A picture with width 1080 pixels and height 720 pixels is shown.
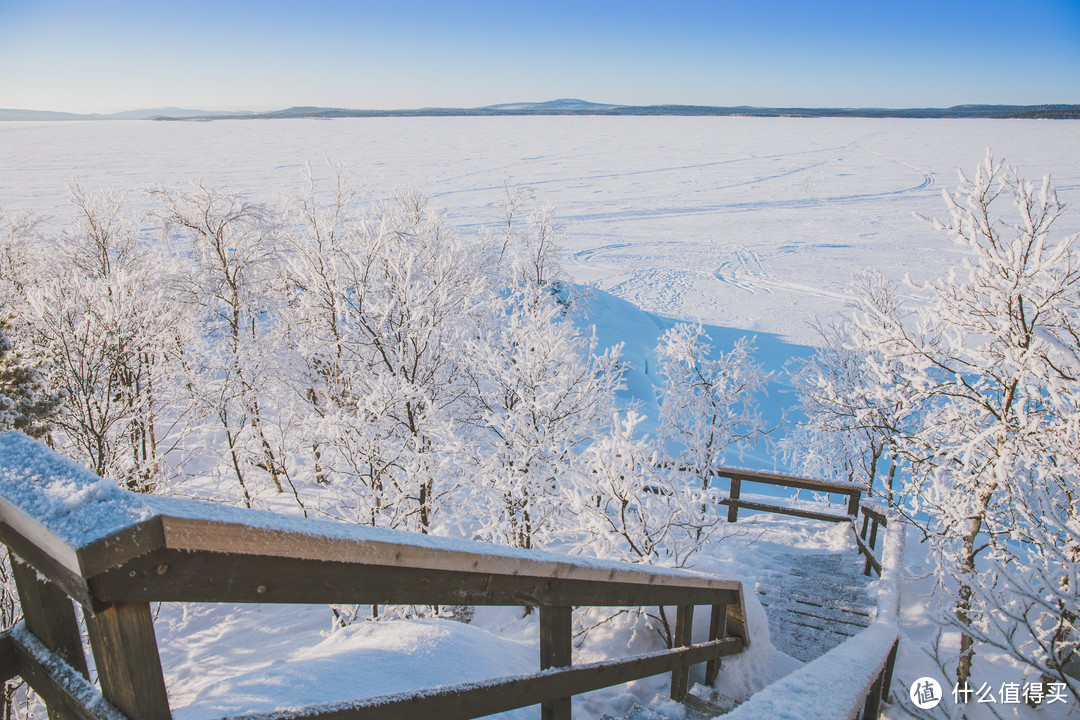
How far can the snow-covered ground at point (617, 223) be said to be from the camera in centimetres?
372

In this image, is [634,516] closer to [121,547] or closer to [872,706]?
[872,706]

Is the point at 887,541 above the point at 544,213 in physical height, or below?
below

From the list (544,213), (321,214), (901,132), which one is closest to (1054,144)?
(901,132)

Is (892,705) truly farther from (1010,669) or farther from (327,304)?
(327,304)

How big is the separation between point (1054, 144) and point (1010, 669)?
419 feet

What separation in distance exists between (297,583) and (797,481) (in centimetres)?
813

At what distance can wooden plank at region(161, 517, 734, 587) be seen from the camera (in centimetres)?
100

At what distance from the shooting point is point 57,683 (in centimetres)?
105

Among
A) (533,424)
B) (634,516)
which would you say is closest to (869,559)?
(634,516)

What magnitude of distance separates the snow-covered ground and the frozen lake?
344 millimetres

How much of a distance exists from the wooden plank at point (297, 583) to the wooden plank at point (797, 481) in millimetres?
7003

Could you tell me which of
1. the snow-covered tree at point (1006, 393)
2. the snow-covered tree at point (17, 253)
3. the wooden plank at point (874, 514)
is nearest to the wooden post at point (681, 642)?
the snow-covered tree at point (1006, 393)

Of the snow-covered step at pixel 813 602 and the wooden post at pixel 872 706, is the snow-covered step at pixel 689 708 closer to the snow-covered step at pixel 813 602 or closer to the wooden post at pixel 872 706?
the wooden post at pixel 872 706

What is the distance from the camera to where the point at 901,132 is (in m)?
130
